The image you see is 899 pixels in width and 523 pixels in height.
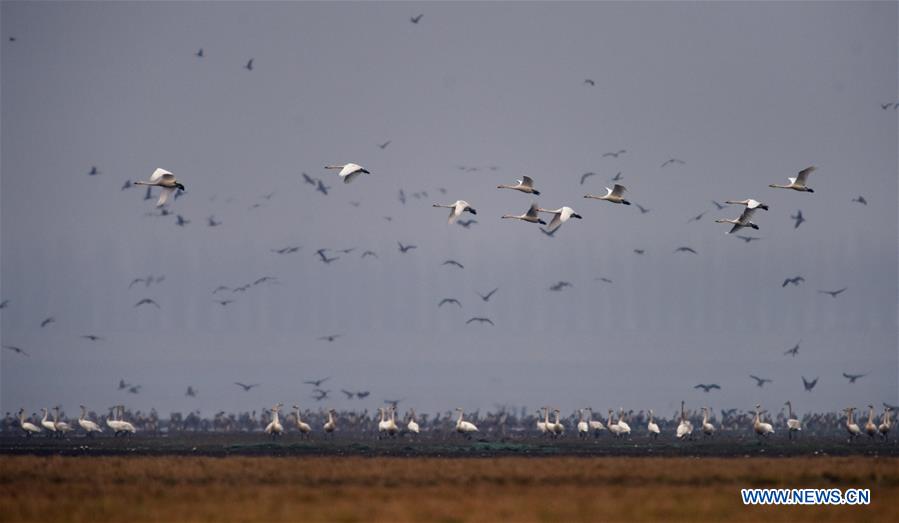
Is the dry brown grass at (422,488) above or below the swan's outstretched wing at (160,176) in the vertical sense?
below

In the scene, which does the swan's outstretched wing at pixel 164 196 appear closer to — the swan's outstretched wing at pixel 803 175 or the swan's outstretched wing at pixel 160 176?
the swan's outstretched wing at pixel 160 176

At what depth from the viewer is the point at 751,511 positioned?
128ft

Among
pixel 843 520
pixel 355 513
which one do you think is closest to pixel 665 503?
pixel 843 520

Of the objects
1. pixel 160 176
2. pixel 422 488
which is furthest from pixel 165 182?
pixel 422 488

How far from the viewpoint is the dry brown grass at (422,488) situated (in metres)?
38.1

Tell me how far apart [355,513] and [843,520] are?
1199 cm

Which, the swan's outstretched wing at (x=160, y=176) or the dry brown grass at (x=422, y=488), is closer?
the dry brown grass at (x=422, y=488)

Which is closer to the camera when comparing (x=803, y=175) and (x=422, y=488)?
(x=422, y=488)

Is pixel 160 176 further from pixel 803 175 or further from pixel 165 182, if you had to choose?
pixel 803 175

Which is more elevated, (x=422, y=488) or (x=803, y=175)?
(x=803, y=175)

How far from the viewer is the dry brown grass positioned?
38062 millimetres

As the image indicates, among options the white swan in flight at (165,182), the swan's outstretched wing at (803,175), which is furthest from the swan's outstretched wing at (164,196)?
the swan's outstretched wing at (803,175)

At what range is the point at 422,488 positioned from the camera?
44.1 metres

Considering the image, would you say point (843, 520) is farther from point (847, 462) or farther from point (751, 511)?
point (847, 462)
